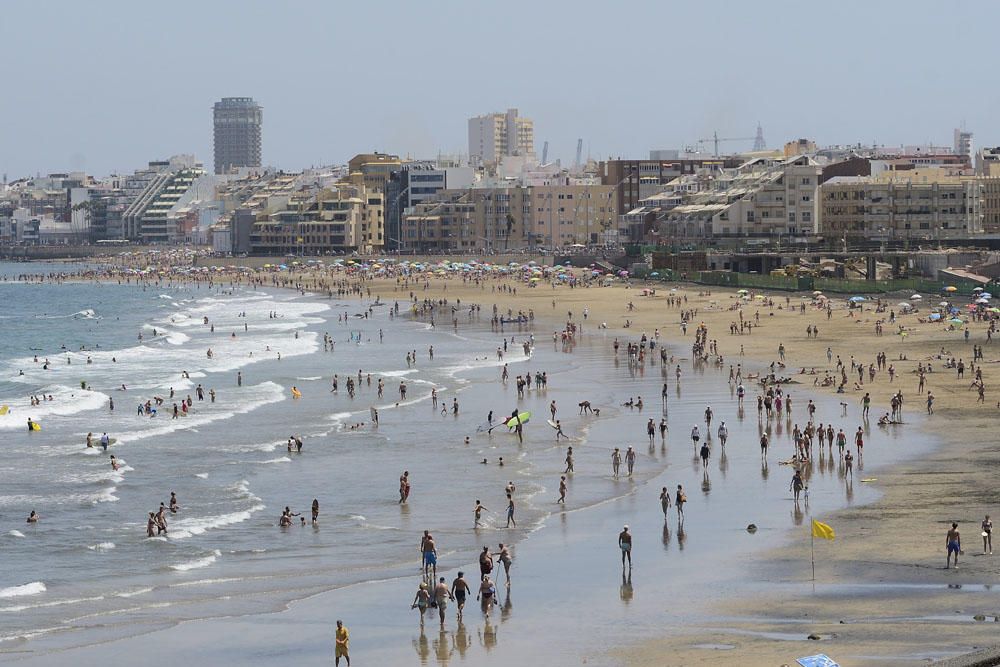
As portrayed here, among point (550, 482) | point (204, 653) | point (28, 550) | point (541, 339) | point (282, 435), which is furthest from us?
point (541, 339)

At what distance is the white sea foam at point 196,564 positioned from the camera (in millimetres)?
26406

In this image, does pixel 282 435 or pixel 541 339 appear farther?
pixel 541 339

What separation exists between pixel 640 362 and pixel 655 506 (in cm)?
2754

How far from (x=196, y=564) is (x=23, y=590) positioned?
118 inches

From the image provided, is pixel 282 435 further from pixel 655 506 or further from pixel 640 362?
pixel 640 362

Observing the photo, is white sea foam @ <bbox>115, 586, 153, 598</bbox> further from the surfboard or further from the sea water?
the surfboard

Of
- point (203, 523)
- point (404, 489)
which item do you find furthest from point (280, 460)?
point (203, 523)

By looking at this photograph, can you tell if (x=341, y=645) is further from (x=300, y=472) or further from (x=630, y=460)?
(x=300, y=472)

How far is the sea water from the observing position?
2559cm

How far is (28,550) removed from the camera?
27906 millimetres

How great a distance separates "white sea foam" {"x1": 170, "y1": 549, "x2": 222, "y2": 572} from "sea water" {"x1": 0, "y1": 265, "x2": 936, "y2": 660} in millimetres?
57

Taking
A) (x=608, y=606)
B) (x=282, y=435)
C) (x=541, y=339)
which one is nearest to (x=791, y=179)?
(x=541, y=339)

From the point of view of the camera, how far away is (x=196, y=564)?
26.7 meters

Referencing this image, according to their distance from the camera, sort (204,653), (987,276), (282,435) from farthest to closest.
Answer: (987,276), (282,435), (204,653)
